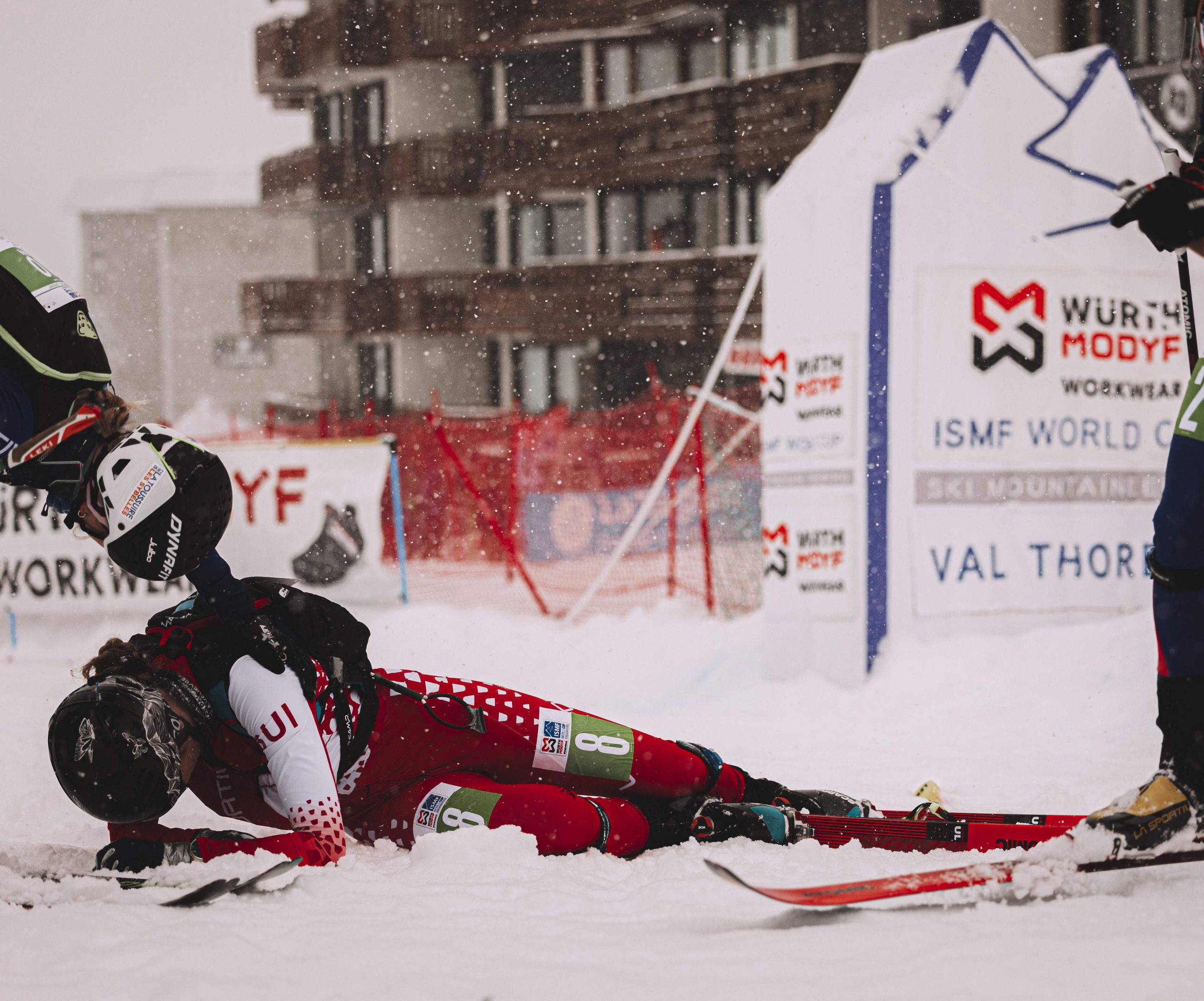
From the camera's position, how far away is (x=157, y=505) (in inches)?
121

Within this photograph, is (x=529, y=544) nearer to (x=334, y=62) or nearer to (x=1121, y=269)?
(x=1121, y=269)

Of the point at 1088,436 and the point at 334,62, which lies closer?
the point at 1088,436

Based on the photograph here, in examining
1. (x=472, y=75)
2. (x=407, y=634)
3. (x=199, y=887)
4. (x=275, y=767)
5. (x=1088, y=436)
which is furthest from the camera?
(x=472, y=75)

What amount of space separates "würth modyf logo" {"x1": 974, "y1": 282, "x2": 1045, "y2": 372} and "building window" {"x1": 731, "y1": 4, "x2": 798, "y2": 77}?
15.2 metres

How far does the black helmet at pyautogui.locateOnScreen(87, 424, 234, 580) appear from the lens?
10.1ft

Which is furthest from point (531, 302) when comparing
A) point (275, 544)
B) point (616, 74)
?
point (275, 544)

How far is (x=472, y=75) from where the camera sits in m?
25.8

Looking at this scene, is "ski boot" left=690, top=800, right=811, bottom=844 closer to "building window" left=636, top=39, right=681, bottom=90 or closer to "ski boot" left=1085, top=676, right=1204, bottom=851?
"ski boot" left=1085, top=676, right=1204, bottom=851

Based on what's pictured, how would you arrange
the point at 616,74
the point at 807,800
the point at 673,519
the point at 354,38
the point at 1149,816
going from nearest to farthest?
the point at 1149,816, the point at 807,800, the point at 673,519, the point at 616,74, the point at 354,38

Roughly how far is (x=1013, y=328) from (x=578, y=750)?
4350 millimetres

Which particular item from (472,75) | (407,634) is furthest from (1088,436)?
(472,75)

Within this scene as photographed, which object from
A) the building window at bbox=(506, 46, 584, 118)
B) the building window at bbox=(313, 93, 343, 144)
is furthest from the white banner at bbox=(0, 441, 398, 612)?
the building window at bbox=(313, 93, 343, 144)

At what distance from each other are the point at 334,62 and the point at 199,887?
26.0m

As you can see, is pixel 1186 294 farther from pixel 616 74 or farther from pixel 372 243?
pixel 372 243
